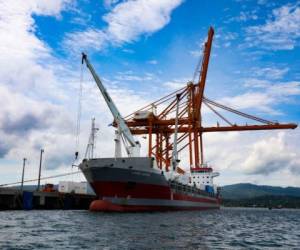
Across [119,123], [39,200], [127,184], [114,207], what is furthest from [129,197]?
[39,200]

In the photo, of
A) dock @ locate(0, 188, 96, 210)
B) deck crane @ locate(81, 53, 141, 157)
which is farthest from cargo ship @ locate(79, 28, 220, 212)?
dock @ locate(0, 188, 96, 210)

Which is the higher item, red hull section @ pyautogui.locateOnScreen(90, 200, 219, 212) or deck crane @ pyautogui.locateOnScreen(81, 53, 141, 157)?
deck crane @ pyautogui.locateOnScreen(81, 53, 141, 157)

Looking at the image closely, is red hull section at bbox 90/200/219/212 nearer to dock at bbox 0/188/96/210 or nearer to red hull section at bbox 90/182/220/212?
red hull section at bbox 90/182/220/212

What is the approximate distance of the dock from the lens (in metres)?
45.1

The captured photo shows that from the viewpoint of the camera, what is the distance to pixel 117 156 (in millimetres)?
39469

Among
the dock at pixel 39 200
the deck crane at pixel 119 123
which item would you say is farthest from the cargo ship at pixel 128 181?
the dock at pixel 39 200

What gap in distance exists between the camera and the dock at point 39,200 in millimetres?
45125

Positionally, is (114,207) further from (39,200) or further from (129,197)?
(39,200)

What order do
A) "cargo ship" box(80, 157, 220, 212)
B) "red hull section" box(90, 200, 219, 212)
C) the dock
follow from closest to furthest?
1. "red hull section" box(90, 200, 219, 212)
2. "cargo ship" box(80, 157, 220, 212)
3. the dock

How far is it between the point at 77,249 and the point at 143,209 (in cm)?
2410

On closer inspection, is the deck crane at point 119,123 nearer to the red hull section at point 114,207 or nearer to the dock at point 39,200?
the red hull section at point 114,207

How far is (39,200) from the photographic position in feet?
162

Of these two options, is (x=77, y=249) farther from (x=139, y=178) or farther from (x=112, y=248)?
(x=139, y=178)

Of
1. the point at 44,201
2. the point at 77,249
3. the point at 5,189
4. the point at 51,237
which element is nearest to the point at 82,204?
the point at 44,201
